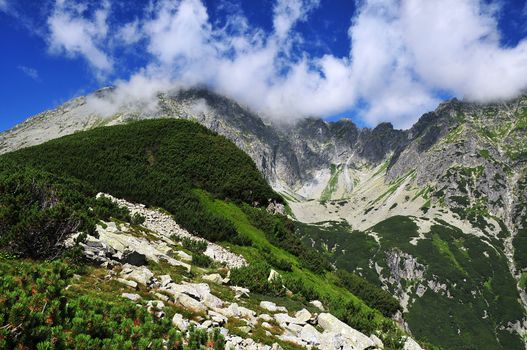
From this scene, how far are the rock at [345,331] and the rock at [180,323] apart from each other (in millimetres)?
7932

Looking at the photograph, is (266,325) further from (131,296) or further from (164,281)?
(131,296)

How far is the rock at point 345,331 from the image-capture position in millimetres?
18062

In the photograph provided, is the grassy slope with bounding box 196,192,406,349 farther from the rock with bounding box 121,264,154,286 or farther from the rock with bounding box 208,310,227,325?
the rock with bounding box 208,310,227,325

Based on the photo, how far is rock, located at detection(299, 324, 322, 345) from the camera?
1662 centimetres

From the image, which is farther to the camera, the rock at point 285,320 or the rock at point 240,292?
the rock at point 240,292

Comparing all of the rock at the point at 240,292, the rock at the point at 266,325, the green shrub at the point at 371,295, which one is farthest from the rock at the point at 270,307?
the green shrub at the point at 371,295

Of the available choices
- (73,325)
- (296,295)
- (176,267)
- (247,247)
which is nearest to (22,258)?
(176,267)

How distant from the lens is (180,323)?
13141 mm

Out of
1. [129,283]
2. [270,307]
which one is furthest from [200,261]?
[129,283]

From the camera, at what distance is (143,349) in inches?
356

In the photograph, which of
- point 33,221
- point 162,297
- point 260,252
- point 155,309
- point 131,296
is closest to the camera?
point 155,309

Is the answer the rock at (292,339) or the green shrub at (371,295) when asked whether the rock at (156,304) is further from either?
the green shrub at (371,295)

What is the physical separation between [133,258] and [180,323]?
28.8ft

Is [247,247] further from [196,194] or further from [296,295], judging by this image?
[296,295]
